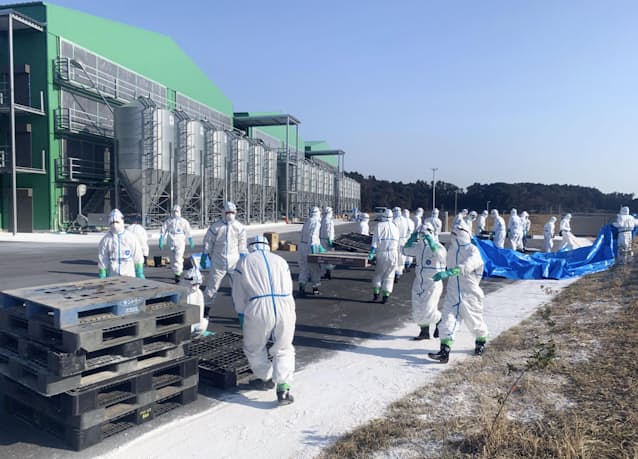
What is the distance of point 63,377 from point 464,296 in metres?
4.64

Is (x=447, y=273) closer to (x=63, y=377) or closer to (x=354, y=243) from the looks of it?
(x=63, y=377)

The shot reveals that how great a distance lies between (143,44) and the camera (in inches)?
1237

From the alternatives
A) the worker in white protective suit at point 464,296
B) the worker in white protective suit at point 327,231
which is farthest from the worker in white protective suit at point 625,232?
the worker in white protective suit at point 464,296

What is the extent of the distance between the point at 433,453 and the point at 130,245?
224 inches

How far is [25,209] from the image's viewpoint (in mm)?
25734

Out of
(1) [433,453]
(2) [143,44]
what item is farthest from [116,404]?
(2) [143,44]

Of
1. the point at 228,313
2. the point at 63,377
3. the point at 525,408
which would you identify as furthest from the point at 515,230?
the point at 63,377

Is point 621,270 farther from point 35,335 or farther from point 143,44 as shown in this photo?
point 143,44

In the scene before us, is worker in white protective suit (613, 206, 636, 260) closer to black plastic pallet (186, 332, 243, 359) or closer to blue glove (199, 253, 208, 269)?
blue glove (199, 253, 208, 269)

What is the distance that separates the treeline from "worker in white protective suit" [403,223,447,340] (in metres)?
72.7

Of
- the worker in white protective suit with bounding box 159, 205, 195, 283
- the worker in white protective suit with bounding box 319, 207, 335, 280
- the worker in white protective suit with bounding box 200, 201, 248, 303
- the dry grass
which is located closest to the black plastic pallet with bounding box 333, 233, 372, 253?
the worker in white protective suit with bounding box 319, 207, 335, 280

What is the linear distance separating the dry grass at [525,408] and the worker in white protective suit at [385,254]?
304 cm

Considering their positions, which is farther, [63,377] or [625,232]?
[625,232]

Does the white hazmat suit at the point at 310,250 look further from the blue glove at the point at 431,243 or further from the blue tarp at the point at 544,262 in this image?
the blue tarp at the point at 544,262
